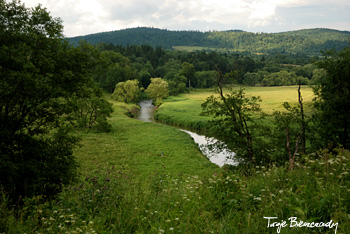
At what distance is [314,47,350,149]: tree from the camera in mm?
17781

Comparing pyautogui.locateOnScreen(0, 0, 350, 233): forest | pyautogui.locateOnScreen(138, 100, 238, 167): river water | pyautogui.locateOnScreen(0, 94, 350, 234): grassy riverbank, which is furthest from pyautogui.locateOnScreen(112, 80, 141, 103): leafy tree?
pyautogui.locateOnScreen(0, 94, 350, 234): grassy riverbank

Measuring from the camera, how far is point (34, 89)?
435 inches

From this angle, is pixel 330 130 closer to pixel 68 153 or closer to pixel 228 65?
pixel 68 153

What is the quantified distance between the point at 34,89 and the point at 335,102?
63.2ft

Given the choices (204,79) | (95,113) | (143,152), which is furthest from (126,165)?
A: (204,79)

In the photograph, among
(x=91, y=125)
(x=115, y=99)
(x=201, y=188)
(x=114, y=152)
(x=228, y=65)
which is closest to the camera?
(x=201, y=188)

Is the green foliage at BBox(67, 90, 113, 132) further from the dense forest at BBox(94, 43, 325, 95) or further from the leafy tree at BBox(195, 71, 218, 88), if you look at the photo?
the leafy tree at BBox(195, 71, 218, 88)

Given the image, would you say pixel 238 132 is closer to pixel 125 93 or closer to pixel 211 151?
pixel 211 151

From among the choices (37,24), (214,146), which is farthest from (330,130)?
(37,24)

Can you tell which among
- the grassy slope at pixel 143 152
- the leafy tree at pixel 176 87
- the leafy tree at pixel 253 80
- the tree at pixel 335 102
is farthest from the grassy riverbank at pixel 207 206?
the leafy tree at pixel 253 80

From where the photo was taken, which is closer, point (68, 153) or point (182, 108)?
point (68, 153)

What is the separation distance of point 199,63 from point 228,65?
1956cm

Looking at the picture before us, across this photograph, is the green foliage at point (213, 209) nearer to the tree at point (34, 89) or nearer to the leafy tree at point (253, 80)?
the tree at point (34, 89)

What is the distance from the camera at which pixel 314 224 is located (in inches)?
189
